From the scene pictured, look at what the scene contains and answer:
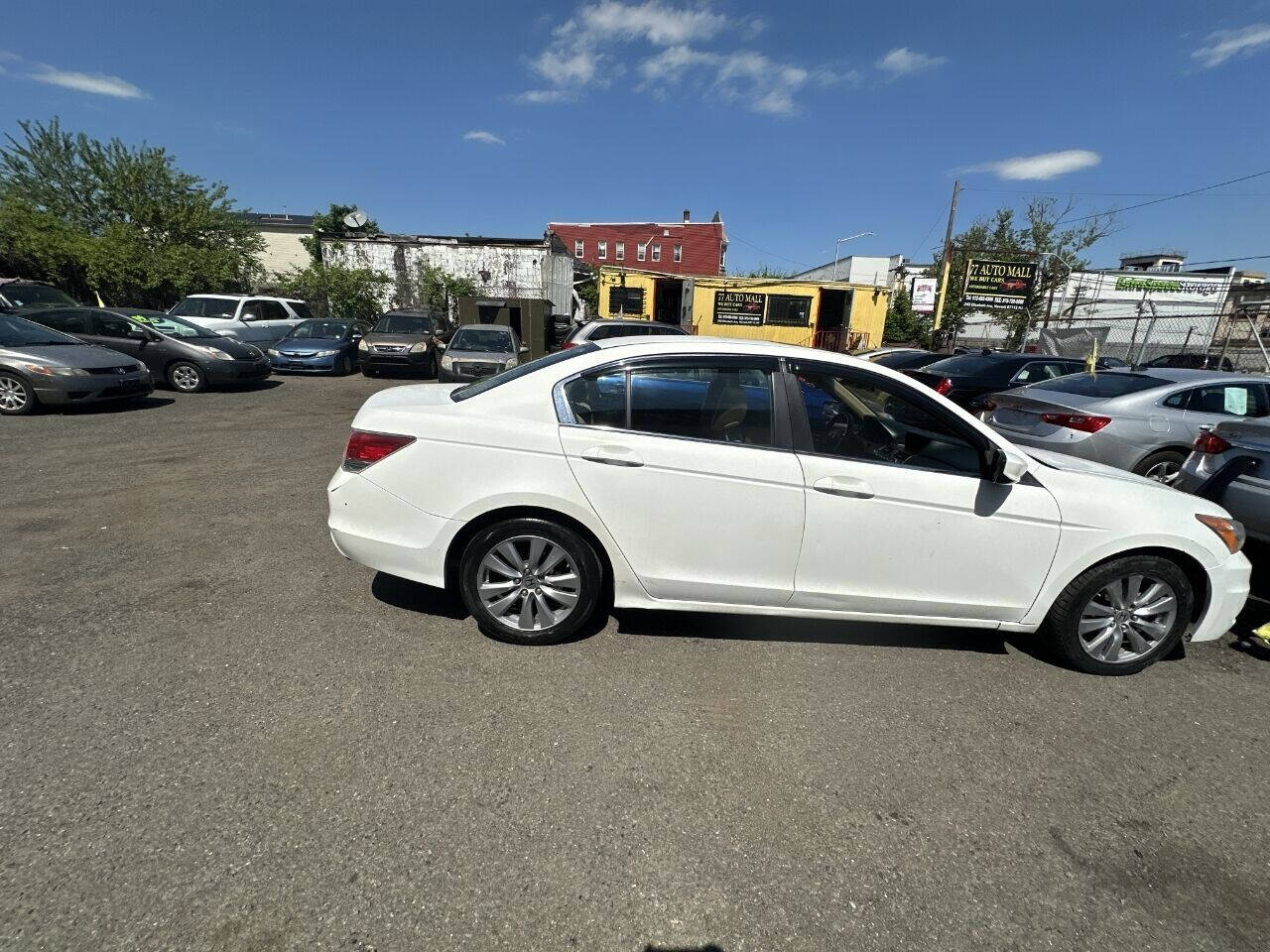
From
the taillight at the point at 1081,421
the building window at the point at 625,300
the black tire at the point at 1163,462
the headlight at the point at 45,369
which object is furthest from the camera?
the building window at the point at 625,300

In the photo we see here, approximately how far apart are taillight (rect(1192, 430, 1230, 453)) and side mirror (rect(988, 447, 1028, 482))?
8.65ft

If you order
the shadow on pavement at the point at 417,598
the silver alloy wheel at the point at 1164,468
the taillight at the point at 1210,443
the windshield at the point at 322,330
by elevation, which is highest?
the windshield at the point at 322,330

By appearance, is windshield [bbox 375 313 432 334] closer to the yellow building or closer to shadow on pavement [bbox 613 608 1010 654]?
the yellow building

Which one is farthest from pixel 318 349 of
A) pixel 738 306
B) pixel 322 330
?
pixel 738 306

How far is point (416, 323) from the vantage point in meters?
15.4

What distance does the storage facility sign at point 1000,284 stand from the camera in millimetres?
23844

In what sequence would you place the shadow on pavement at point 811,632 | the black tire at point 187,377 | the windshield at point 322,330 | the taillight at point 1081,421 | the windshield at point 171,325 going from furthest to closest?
the windshield at point 322,330 → the windshield at point 171,325 → the black tire at point 187,377 → the taillight at point 1081,421 → the shadow on pavement at point 811,632

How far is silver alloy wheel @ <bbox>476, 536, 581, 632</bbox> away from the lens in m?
3.04

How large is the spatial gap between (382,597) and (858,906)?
2867 millimetres

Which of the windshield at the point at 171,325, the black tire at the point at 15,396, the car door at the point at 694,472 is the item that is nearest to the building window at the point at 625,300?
the windshield at the point at 171,325

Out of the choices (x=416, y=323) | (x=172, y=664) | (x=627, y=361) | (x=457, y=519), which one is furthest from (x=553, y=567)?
(x=416, y=323)

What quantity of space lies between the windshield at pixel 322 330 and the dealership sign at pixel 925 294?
71.3 ft

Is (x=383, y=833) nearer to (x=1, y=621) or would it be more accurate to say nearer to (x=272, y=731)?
(x=272, y=731)

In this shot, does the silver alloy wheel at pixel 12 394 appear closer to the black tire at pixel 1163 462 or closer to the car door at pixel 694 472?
the car door at pixel 694 472
